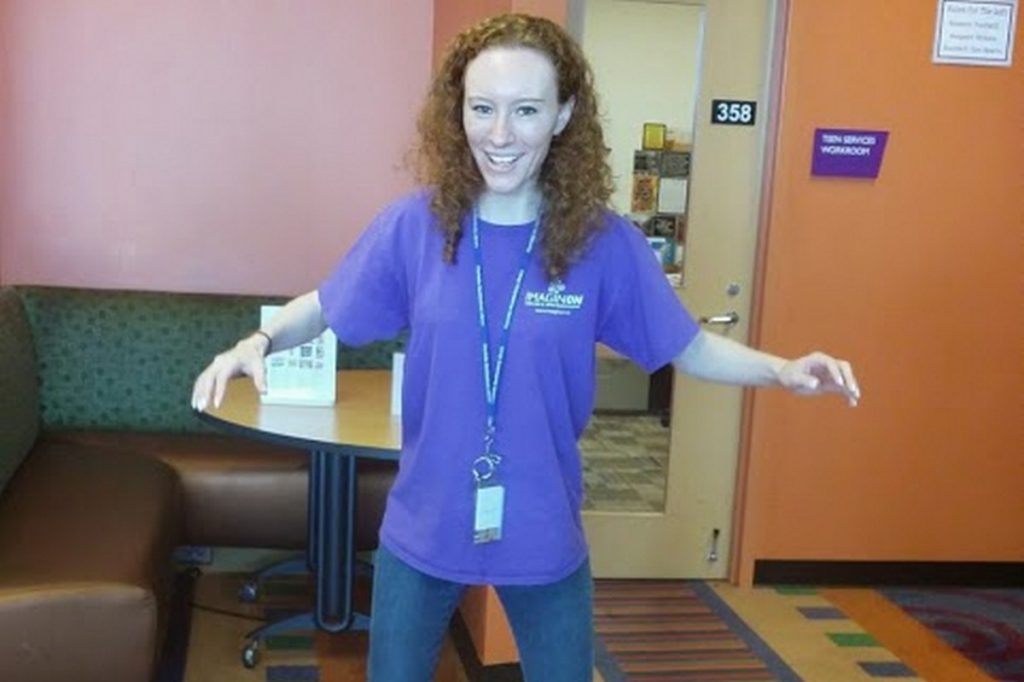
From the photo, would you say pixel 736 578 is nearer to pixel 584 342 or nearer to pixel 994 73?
pixel 994 73

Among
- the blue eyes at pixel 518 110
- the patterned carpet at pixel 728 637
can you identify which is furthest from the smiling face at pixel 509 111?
the patterned carpet at pixel 728 637

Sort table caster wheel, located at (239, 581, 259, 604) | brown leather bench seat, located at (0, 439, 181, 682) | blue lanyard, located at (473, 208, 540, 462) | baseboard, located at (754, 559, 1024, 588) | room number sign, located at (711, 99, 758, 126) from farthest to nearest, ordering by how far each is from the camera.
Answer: baseboard, located at (754, 559, 1024, 588), room number sign, located at (711, 99, 758, 126), table caster wheel, located at (239, 581, 259, 604), brown leather bench seat, located at (0, 439, 181, 682), blue lanyard, located at (473, 208, 540, 462)

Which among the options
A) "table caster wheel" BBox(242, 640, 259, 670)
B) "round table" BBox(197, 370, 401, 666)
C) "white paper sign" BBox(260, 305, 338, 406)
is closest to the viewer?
"round table" BBox(197, 370, 401, 666)

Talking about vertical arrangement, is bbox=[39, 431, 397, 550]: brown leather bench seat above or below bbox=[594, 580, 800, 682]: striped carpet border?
above

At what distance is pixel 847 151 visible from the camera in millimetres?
3670

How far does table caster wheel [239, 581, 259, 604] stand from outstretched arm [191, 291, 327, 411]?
6.64 feet

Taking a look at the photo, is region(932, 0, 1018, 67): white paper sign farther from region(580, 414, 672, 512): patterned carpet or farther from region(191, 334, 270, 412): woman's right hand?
region(191, 334, 270, 412): woman's right hand

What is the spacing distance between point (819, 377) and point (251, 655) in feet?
6.72

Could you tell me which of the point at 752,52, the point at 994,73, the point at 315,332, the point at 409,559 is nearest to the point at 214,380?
the point at 315,332

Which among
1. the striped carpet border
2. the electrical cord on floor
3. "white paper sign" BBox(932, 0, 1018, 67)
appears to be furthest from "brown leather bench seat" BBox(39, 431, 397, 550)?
"white paper sign" BBox(932, 0, 1018, 67)

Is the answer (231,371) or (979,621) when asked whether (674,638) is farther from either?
(231,371)

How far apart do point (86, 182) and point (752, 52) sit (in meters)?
2.34

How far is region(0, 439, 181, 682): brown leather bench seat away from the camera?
7.48 ft

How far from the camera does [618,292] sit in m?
1.59
